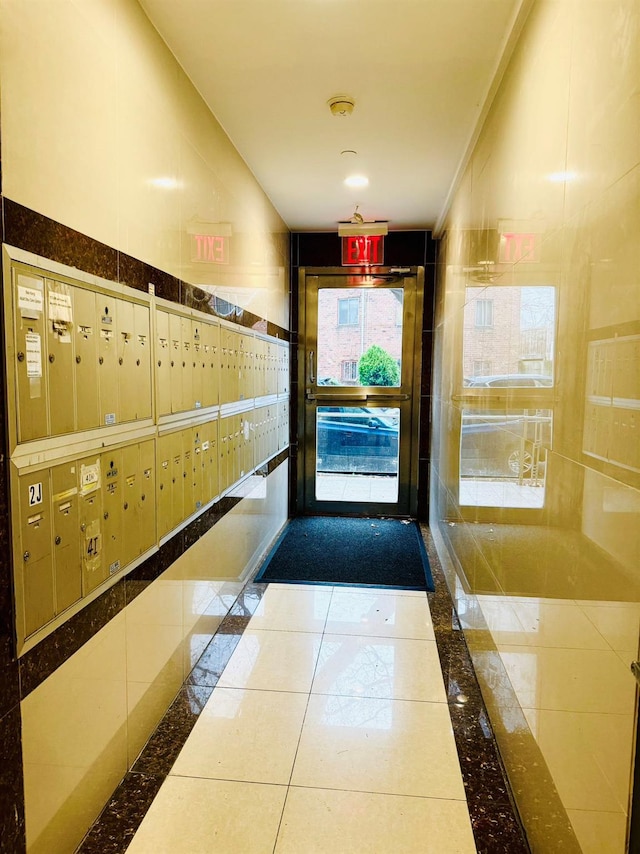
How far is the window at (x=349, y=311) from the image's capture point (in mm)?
5098

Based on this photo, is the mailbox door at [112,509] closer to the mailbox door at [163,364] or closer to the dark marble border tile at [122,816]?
the mailbox door at [163,364]

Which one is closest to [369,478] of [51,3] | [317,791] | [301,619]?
[301,619]

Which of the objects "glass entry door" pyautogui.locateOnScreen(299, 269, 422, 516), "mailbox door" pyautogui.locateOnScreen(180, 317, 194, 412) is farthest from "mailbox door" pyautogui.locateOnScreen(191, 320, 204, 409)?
"glass entry door" pyautogui.locateOnScreen(299, 269, 422, 516)

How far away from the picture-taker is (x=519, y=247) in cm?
193

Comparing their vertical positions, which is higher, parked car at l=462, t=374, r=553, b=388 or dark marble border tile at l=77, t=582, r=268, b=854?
parked car at l=462, t=374, r=553, b=388

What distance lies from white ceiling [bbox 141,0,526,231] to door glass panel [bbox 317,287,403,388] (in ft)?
4.98

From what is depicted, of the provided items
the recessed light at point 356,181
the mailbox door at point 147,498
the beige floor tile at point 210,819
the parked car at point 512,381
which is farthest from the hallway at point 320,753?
the recessed light at point 356,181

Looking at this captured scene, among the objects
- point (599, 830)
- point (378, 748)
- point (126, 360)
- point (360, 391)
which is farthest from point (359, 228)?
point (599, 830)

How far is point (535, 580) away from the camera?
166 centimetres

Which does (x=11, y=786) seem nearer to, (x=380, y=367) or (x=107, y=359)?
(x=107, y=359)

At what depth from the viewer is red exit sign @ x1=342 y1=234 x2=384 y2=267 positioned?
4723mm

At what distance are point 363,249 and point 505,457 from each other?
3.15m

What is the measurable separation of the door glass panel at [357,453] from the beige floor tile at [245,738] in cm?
306

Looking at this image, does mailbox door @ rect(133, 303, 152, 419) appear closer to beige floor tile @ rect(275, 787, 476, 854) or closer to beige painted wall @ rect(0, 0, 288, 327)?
beige painted wall @ rect(0, 0, 288, 327)
